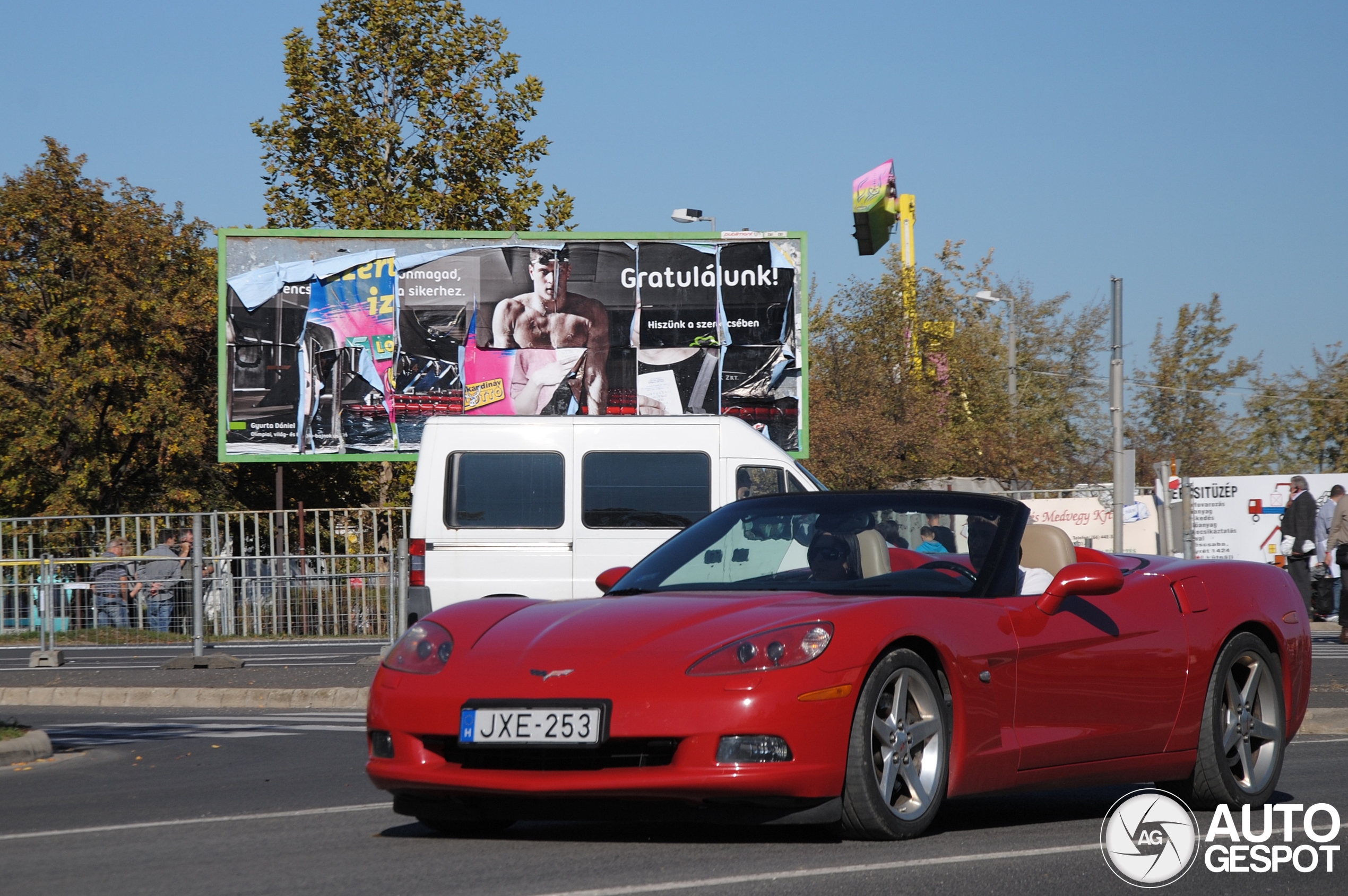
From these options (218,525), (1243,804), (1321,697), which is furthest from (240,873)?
(218,525)

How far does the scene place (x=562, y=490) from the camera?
46.6ft

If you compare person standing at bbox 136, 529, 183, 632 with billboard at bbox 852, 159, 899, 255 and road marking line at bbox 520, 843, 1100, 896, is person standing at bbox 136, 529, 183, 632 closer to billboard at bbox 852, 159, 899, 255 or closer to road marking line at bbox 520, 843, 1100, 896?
road marking line at bbox 520, 843, 1100, 896

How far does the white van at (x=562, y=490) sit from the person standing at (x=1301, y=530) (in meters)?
9.02

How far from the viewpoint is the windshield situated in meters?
5.92

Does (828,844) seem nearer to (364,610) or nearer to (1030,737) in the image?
(1030,737)

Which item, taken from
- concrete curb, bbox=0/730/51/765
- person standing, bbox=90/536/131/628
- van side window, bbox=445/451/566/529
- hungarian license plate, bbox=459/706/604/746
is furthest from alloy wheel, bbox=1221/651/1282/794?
person standing, bbox=90/536/131/628

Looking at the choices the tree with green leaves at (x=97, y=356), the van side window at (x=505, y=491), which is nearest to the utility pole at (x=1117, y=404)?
the van side window at (x=505, y=491)

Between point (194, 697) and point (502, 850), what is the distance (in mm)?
9569

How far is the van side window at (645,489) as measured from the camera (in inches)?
562

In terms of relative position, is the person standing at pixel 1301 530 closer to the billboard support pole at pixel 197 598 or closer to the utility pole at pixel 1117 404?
the utility pole at pixel 1117 404

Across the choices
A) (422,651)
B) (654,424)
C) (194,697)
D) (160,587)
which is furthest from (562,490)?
(422,651)

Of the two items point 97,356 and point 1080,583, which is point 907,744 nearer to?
point 1080,583

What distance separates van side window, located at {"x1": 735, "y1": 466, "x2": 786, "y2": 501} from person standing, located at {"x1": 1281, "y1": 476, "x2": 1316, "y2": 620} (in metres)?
9.30

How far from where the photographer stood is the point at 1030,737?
572 cm
